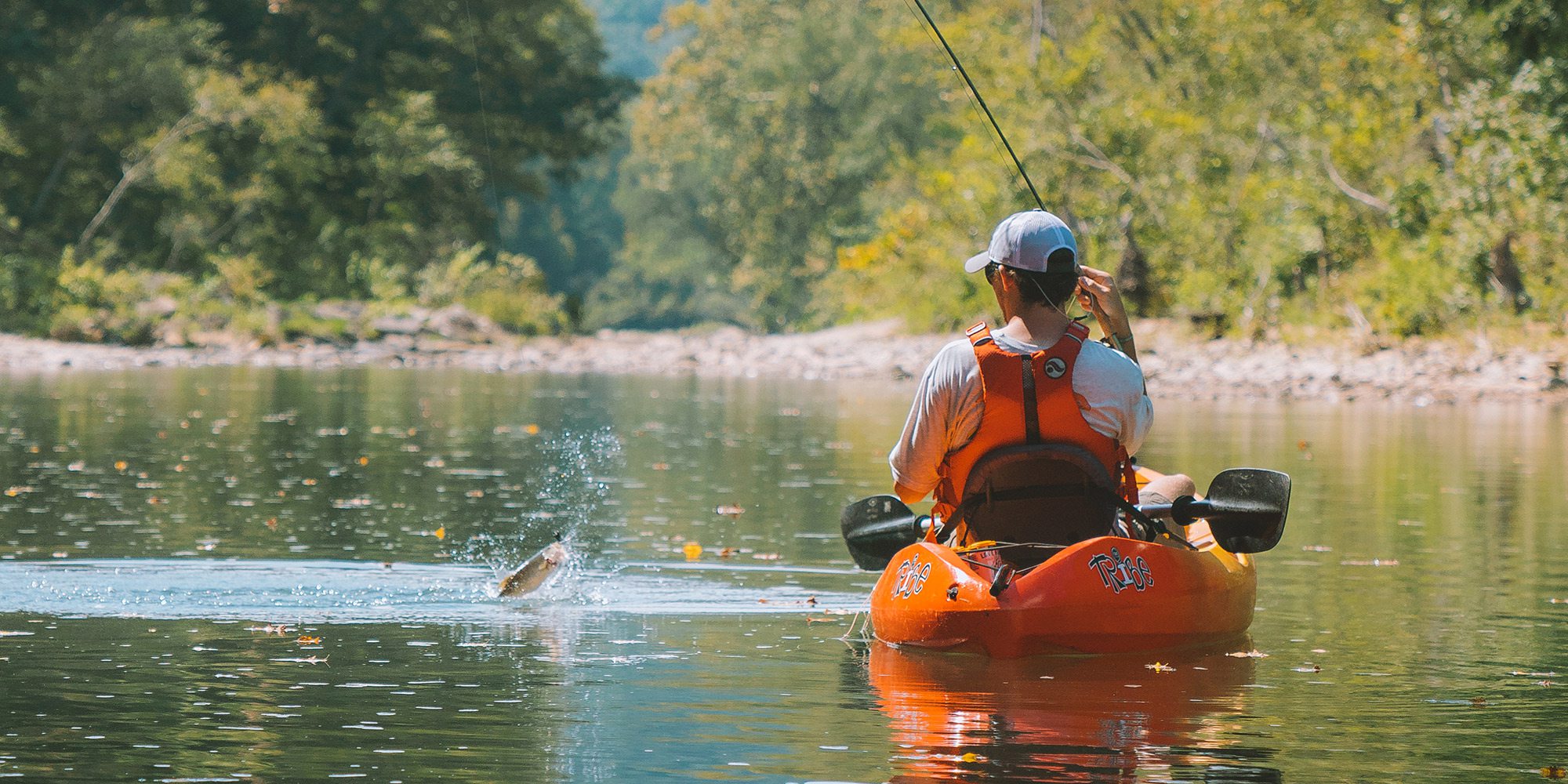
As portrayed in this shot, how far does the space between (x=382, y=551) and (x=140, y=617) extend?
8.06ft

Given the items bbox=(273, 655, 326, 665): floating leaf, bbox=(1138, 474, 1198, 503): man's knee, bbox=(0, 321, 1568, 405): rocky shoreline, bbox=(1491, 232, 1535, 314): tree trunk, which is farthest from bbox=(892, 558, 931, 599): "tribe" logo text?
bbox=(1491, 232, 1535, 314): tree trunk

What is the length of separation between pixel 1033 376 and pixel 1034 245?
17.3 inches

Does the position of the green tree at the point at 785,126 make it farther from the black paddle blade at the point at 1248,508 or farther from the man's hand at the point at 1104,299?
the man's hand at the point at 1104,299

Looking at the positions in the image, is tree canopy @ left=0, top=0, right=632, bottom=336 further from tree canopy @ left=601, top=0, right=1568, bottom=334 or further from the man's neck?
the man's neck

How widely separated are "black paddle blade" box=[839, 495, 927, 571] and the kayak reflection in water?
19.7 inches

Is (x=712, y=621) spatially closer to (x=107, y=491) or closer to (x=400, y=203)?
(x=107, y=491)

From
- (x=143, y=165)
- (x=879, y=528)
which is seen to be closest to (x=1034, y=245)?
(x=879, y=528)

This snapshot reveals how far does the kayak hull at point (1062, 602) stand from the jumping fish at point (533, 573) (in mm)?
1917

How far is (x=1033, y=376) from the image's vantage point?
22.8 feet

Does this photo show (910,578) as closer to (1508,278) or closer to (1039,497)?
(1039,497)

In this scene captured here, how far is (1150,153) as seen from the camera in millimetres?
38344

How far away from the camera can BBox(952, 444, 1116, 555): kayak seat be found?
7020 mm

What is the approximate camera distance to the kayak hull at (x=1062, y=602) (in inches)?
275

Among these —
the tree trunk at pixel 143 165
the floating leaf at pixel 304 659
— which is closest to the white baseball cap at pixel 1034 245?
the floating leaf at pixel 304 659
